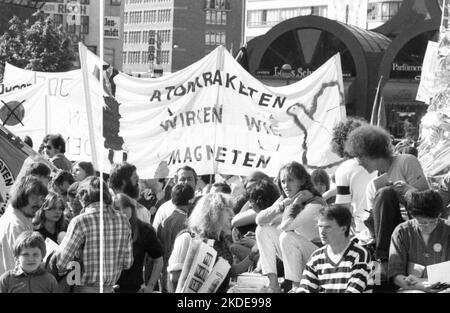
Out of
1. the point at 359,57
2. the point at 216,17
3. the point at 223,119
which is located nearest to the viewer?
the point at 223,119

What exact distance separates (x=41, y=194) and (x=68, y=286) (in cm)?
84

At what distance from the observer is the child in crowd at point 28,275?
6875mm

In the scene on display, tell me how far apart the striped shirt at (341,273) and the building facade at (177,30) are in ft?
419

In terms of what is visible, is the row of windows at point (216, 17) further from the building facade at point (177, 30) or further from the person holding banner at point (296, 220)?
the person holding banner at point (296, 220)

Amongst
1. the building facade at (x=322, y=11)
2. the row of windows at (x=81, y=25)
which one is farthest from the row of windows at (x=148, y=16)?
the row of windows at (x=81, y=25)

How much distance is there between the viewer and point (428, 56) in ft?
66.5

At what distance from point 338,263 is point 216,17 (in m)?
150

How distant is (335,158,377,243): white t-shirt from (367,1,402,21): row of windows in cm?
7301

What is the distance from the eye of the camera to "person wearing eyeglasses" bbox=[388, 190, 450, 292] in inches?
266

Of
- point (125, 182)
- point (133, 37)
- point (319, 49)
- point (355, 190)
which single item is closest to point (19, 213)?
point (125, 182)

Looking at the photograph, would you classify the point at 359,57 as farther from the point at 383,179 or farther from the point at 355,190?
the point at 383,179

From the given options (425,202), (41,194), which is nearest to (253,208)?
(41,194)

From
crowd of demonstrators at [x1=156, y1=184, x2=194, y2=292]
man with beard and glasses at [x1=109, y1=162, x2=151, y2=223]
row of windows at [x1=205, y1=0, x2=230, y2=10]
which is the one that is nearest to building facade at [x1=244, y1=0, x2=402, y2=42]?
row of windows at [x1=205, y1=0, x2=230, y2=10]

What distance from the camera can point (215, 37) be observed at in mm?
153375
